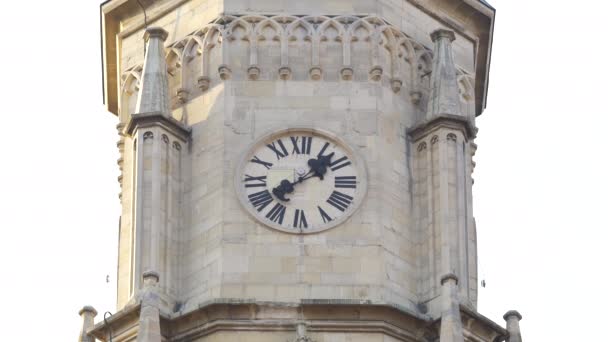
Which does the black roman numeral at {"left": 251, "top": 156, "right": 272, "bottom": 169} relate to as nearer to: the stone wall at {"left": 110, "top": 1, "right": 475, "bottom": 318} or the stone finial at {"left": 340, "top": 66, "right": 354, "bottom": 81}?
the stone wall at {"left": 110, "top": 1, "right": 475, "bottom": 318}

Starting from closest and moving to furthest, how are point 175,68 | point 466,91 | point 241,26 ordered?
point 241,26 < point 175,68 < point 466,91

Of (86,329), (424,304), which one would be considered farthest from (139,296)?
(424,304)

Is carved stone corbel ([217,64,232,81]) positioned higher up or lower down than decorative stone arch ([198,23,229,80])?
lower down

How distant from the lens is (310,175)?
49281 mm

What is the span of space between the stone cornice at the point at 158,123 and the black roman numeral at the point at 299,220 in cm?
270

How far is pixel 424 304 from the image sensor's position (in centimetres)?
4834

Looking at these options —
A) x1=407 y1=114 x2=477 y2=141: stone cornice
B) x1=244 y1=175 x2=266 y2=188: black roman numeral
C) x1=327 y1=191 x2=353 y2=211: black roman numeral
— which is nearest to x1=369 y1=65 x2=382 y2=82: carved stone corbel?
x1=407 y1=114 x2=477 y2=141: stone cornice

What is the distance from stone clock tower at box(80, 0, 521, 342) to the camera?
157 feet

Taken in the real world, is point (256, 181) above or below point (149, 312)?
above

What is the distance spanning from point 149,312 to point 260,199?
3308 mm

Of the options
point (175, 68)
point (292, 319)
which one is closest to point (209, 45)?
point (175, 68)

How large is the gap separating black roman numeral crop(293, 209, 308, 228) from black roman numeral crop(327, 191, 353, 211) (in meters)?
0.56

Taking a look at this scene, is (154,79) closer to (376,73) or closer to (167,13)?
(167,13)

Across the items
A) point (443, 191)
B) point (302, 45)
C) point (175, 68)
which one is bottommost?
point (443, 191)
